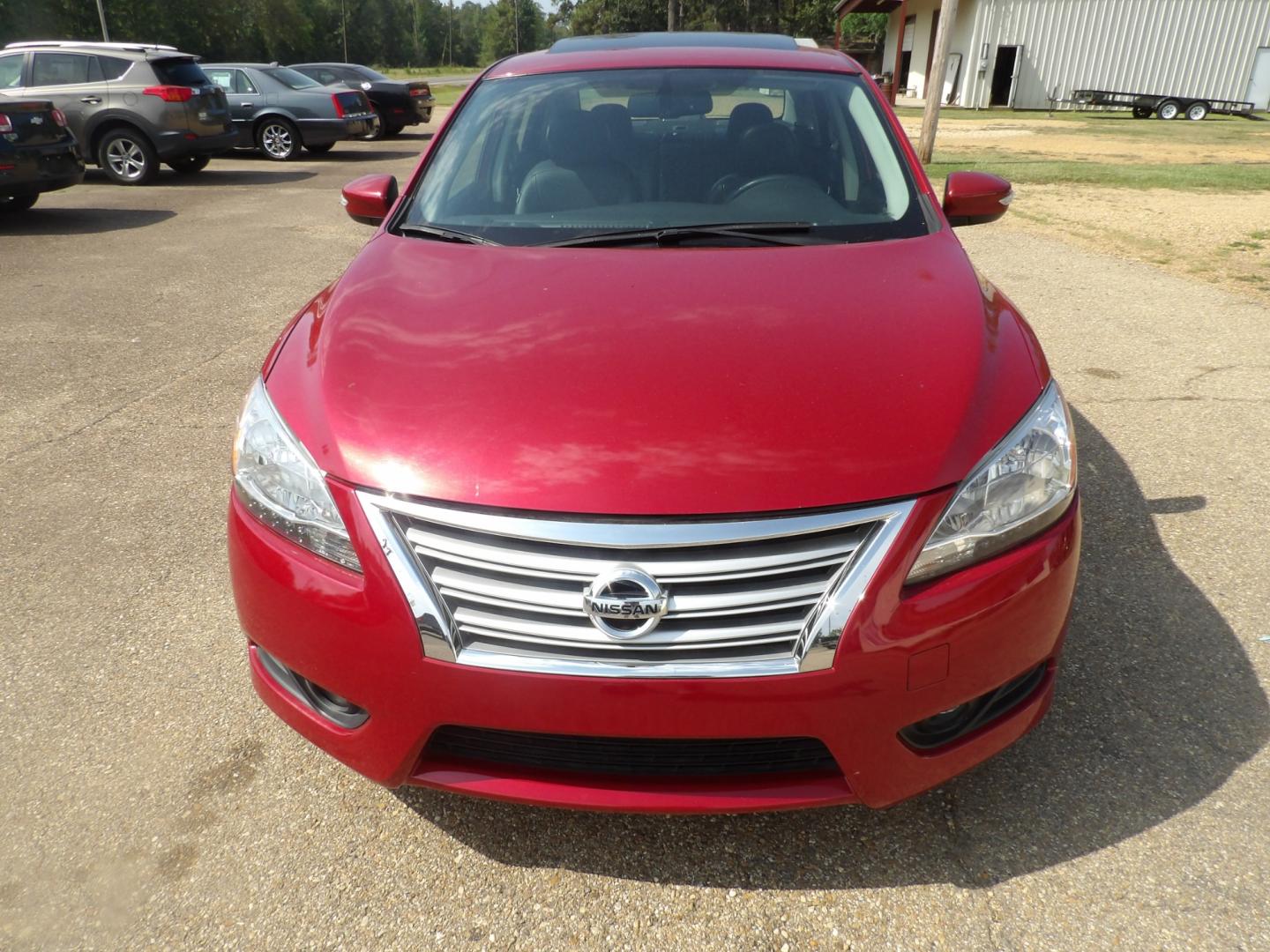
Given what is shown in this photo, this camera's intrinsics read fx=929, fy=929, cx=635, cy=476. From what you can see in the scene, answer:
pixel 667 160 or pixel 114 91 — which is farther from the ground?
pixel 667 160

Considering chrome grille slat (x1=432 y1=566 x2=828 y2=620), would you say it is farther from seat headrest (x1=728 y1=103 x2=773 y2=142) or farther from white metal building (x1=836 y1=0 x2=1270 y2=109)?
white metal building (x1=836 y1=0 x2=1270 y2=109)

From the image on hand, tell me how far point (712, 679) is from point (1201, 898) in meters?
1.14

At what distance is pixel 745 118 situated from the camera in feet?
9.99

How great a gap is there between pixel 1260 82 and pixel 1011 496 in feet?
124

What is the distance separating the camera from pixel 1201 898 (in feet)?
6.11

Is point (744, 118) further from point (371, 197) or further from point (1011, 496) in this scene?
point (1011, 496)

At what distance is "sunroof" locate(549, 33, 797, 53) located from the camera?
3.45m

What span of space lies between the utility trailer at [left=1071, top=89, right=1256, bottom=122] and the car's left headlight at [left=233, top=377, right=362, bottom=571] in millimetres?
33648

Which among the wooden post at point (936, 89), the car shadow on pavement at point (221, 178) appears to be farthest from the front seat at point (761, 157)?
the wooden post at point (936, 89)

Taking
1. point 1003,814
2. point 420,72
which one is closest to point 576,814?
point 1003,814

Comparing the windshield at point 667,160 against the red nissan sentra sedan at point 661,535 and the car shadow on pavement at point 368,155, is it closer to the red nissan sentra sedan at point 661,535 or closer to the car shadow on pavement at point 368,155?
the red nissan sentra sedan at point 661,535

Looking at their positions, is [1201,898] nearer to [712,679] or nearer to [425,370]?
[712,679]

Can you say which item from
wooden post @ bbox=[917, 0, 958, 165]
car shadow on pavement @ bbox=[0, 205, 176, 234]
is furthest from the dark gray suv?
wooden post @ bbox=[917, 0, 958, 165]

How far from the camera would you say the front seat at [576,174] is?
110 inches
